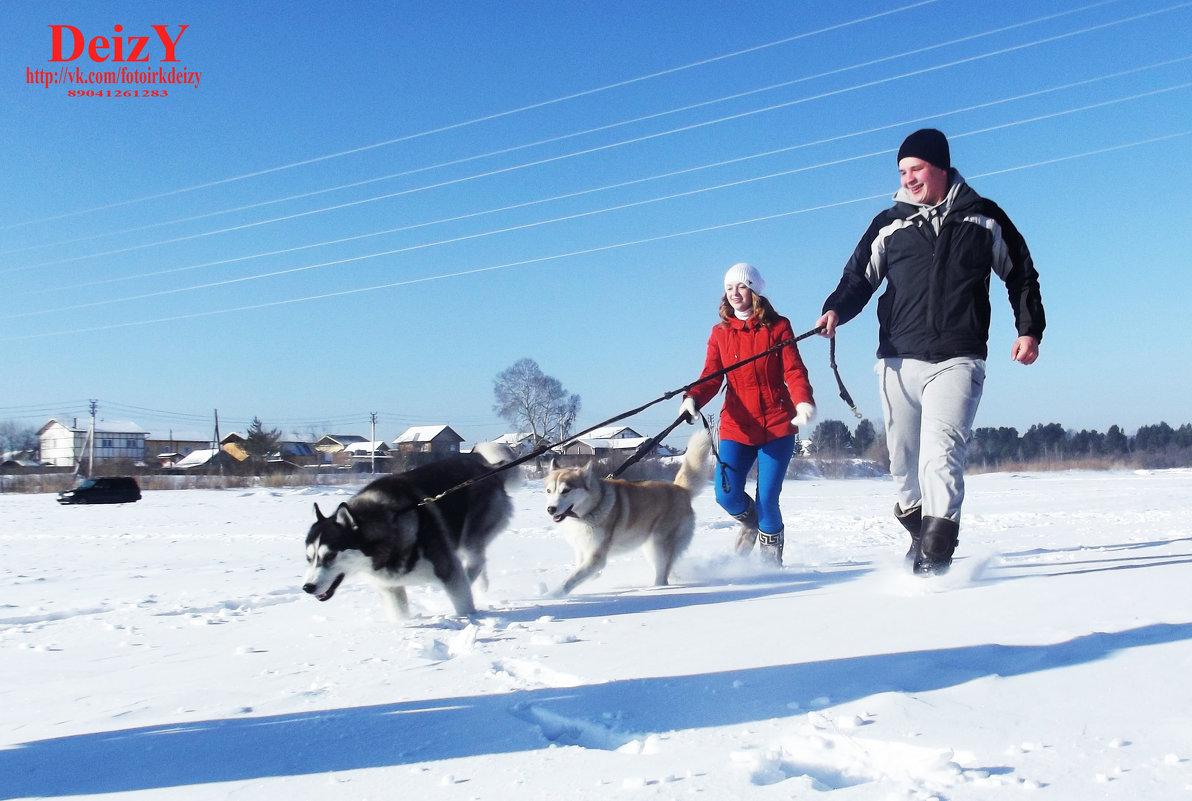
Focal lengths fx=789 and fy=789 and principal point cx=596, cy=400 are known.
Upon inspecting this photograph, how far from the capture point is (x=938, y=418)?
345cm

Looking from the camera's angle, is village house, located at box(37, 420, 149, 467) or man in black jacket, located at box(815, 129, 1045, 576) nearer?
man in black jacket, located at box(815, 129, 1045, 576)

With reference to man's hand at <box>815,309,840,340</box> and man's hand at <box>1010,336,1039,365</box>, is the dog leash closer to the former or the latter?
man's hand at <box>815,309,840,340</box>

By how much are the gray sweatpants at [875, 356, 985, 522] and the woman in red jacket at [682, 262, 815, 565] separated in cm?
94

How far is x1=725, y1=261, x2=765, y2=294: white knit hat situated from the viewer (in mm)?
4867

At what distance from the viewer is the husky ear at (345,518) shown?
357cm

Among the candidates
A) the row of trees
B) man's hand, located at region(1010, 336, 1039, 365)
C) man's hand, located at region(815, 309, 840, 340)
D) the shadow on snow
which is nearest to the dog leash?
man's hand, located at region(815, 309, 840, 340)

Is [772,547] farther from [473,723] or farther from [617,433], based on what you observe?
[617,433]

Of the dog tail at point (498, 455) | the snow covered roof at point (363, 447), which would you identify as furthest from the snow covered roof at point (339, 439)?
the dog tail at point (498, 455)

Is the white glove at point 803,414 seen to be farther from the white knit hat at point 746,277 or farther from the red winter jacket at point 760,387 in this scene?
the white knit hat at point 746,277

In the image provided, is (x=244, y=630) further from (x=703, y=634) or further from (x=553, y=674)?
(x=703, y=634)

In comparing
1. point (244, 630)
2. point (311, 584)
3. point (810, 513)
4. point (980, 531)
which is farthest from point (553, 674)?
point (810, 513)

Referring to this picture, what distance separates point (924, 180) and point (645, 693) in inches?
104

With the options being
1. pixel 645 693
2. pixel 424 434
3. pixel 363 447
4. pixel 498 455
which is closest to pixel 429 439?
pixel 424 434

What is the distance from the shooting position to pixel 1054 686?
1905 millimetres
